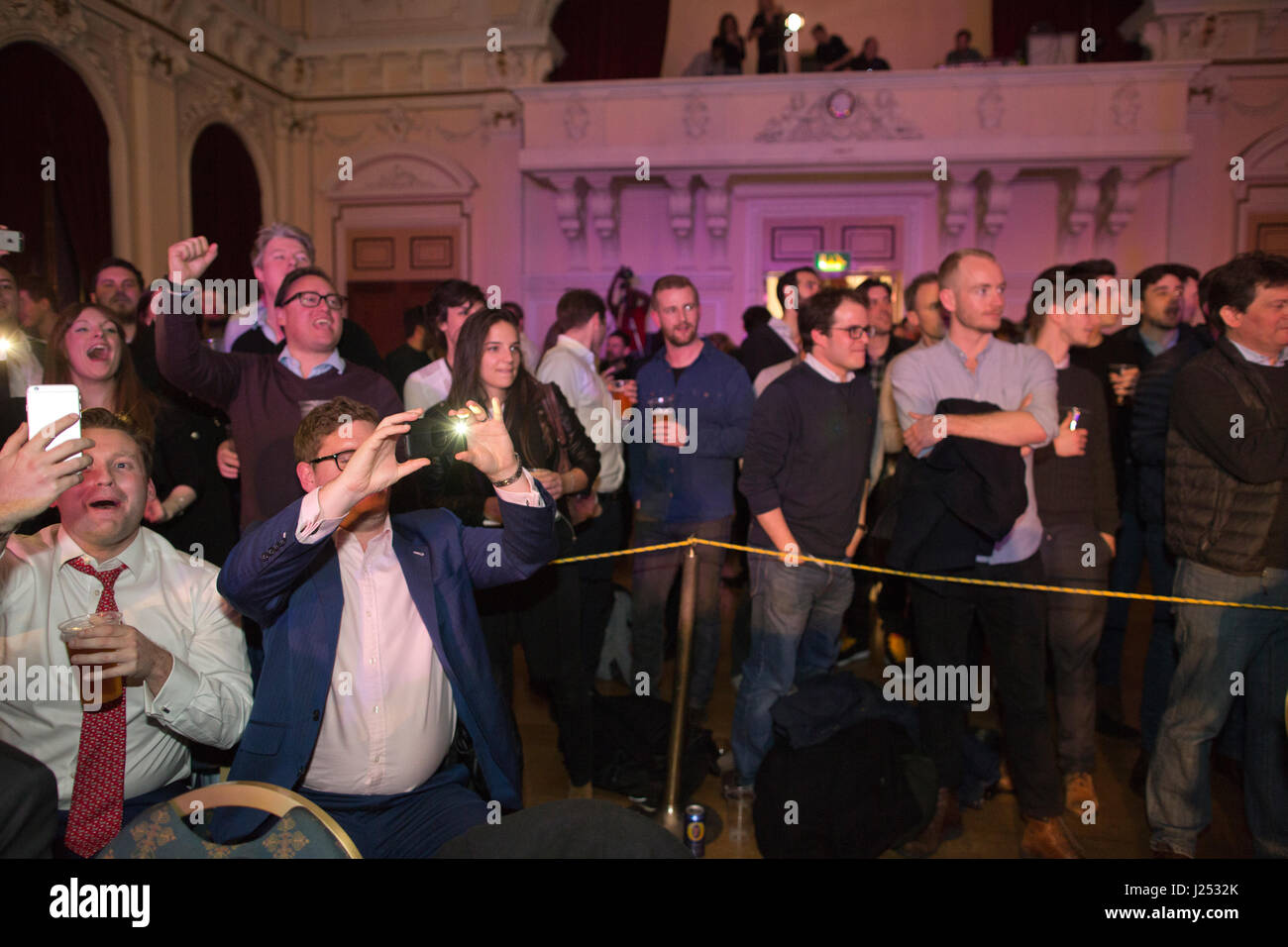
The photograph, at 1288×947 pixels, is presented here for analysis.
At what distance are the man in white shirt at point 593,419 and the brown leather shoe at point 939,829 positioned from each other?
122cm

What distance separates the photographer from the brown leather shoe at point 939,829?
2.59 meters

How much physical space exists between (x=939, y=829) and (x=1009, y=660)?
0.59m

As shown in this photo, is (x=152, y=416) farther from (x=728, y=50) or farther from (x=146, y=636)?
(x=728, y=50)

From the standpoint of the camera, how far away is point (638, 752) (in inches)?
114

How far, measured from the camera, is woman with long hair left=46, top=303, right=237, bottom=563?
2.64 metres

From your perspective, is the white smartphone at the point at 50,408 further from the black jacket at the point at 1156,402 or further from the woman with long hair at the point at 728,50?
the woman with long hair at the point at 728,50

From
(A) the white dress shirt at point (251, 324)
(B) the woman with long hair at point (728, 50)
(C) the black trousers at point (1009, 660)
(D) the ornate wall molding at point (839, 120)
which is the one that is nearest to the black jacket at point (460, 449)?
(A) the white dress shirt at point (251, 324)

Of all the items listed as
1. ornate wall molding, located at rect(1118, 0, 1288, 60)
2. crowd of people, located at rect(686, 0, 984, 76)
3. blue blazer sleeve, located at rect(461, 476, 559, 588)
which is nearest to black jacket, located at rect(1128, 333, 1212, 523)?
blue blazer sleeve, located at rect(461, 476, 559, 588)

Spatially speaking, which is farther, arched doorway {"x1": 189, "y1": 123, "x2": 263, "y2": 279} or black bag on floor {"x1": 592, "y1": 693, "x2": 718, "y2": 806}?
arched doorway {"x1": 189, "y1": 123, "x2": 263, "y2": 279}

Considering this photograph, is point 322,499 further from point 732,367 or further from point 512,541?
point 732,367

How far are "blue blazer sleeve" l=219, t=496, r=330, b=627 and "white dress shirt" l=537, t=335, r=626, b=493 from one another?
66.6 inches

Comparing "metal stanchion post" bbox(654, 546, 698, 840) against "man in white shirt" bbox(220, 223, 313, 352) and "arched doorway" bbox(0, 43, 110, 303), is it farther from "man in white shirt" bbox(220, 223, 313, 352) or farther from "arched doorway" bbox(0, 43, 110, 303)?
"arched doorway" bbox(0, 43, 110, 303)

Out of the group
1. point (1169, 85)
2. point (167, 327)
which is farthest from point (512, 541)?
point (1169, 85)
